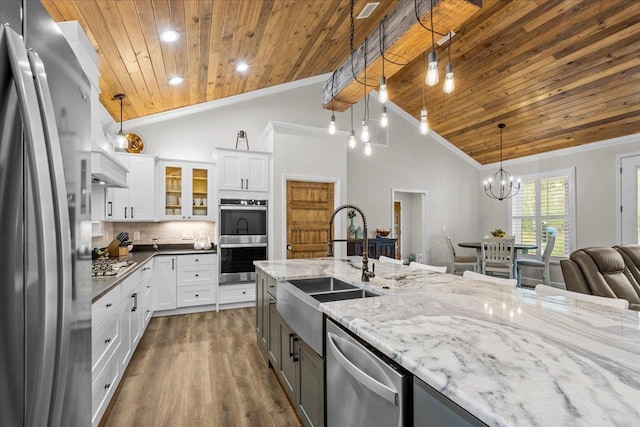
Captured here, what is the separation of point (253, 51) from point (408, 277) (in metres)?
3.21

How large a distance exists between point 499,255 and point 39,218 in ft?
19.1

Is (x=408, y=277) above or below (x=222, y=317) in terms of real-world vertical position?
Result: above

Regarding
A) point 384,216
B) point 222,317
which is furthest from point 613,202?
point 222,317

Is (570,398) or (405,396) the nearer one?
(570,398)

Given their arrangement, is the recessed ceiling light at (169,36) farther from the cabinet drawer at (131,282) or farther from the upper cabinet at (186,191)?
the cabinet drawer at (131,282)

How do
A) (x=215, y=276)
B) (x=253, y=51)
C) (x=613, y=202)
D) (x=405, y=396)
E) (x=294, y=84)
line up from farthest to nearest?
(x=294, y=84) < (x=613, y=202) < (x=215, y=276) < (x=253, y=51) < (x=405, y=396)

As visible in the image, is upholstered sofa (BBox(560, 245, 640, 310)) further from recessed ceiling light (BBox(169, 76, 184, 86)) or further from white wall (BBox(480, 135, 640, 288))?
recessed ceiling light (BBox(169, 76, 184, 86))

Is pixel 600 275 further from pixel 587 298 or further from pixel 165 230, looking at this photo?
pixel 165 230

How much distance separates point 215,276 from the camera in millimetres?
4695

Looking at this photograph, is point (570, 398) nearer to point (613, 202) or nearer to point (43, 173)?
point (43, 173)

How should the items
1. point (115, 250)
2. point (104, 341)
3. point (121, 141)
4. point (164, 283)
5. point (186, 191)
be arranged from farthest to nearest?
point (186, 191)
point (164, 283)
point (121, 141)
point (115, 250)
point (104, 341)

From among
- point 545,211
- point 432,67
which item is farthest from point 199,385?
point 545,211

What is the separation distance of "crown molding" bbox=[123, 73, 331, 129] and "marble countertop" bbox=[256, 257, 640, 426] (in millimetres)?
4608

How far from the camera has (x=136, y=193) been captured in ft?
14.7
